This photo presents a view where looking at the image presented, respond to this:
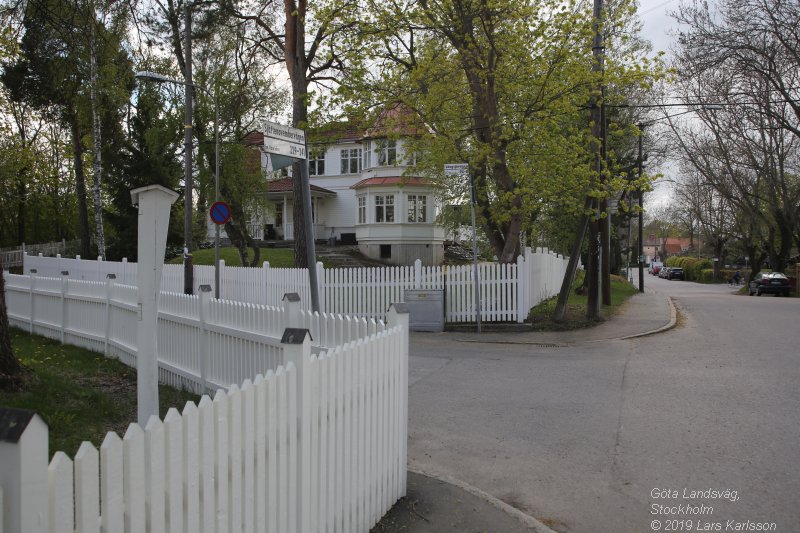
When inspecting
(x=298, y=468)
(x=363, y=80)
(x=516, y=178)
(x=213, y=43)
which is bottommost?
(x=298, y=468)

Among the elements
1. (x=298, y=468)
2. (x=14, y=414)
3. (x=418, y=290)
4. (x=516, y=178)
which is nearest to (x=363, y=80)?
(x=516, y=178)

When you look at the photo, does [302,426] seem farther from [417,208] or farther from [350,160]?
[350,160]

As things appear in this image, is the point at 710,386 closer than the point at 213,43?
Yes

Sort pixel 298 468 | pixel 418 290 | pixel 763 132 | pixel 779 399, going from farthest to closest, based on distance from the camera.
→ pixel 763 132 → pixel 418 290 → pixel 779 399 → pixel 298 468

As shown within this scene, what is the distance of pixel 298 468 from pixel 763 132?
36376 millimetres

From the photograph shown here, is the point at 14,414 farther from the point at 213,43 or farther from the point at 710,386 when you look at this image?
the point at 213,43

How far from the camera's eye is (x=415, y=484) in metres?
4.75

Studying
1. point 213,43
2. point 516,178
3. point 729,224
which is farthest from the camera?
point 729,224

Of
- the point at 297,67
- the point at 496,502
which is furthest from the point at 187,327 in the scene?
the point at 297,67

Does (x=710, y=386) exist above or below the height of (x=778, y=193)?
below

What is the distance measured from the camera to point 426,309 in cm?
1477

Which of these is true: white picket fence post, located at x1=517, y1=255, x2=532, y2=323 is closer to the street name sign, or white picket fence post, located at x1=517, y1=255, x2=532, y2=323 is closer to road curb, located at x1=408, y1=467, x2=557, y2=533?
the street name sign

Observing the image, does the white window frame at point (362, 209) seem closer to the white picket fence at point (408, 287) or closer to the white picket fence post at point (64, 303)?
the white picket fence at point (408, 287)

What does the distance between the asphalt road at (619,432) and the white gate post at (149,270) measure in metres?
2.38
